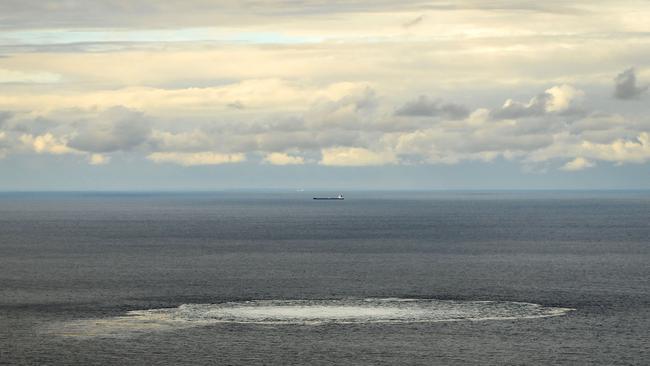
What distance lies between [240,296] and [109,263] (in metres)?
55.0

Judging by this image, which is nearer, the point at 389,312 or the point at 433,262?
the point at 389,312

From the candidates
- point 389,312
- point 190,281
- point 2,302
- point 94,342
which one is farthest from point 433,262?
point 94,342

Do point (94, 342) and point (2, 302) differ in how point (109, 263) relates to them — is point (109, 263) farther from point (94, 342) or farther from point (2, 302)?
point (94, 342)

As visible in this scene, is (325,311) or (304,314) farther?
(325,311)

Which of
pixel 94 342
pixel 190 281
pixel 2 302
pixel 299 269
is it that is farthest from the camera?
pixel 299 269

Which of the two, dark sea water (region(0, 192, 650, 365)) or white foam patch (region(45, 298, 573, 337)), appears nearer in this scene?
dark sea water (region(0, 192, 650, 365))

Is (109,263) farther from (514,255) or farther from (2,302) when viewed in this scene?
(514,255)

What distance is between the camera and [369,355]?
8056 cm

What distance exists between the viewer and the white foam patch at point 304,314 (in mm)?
94750

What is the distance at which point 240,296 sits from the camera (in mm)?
120062

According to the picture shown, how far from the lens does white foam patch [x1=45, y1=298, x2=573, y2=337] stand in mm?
94750

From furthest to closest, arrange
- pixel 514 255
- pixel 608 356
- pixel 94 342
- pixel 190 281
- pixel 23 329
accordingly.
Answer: pixel 514 255 → pixel 190 281 → pixel 23 329 → pixel 94 342 → pixel 608 356

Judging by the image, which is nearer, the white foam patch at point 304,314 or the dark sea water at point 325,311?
the dark sea water at point 325,311

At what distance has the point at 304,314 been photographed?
338ft
